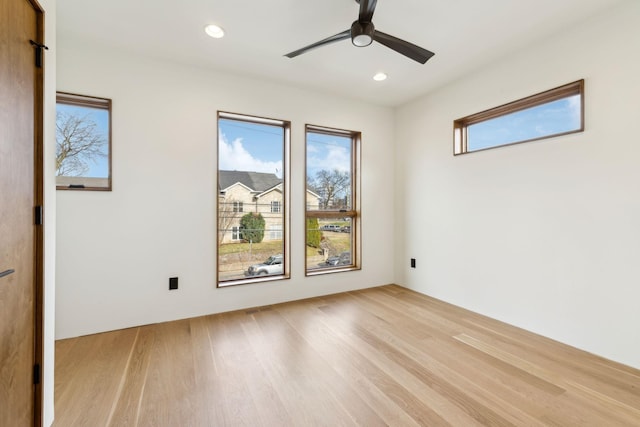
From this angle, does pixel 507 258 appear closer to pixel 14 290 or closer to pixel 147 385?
pixel 147 385

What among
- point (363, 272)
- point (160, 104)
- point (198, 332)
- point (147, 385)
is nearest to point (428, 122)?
point (363, 272)

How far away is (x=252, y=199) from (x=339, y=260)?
151cm

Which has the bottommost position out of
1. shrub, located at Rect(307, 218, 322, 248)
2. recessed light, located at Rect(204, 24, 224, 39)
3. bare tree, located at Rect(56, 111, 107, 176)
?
shrub, located at Rect(307, 218, 322, 248)

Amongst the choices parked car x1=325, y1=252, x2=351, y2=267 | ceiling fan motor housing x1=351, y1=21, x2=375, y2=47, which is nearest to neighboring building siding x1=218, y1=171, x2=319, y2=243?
parked car x1=325, y1=252, x2=351, y2=267

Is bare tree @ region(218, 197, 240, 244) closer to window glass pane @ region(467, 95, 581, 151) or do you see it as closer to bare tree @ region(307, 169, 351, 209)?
bare tree @ region(307, 169, 351, 209)

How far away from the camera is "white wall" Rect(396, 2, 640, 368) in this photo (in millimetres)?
2027

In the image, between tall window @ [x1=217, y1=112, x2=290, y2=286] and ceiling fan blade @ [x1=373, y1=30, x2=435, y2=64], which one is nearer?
ceiling fan blade @ [x1=373, y1=30, x2=435, y2=64]

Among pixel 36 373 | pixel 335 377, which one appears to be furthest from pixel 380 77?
pixel 36 373

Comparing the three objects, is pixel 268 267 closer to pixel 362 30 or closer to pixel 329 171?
pixel 329 171

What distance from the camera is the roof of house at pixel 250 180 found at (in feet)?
10.2

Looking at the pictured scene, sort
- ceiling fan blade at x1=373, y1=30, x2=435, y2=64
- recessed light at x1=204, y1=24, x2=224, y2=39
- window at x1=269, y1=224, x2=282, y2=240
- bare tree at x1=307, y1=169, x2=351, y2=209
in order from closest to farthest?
ceiling fan blade at x1=373, y1=30, x2=435, y2=64 < recessed light at x1=204, y1=24, x2=224, y2=39 < window at x1=269, y1=224, x2=282, y2=240 < bare tree at x1=307, y1=169, x2=351, y2=209

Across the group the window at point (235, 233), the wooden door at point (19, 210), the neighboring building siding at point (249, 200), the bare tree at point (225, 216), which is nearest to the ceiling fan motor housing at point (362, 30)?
the wooden door at point (19, 210)

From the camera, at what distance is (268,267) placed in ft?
11.0

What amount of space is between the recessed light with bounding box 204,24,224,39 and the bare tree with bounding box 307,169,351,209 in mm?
1803
